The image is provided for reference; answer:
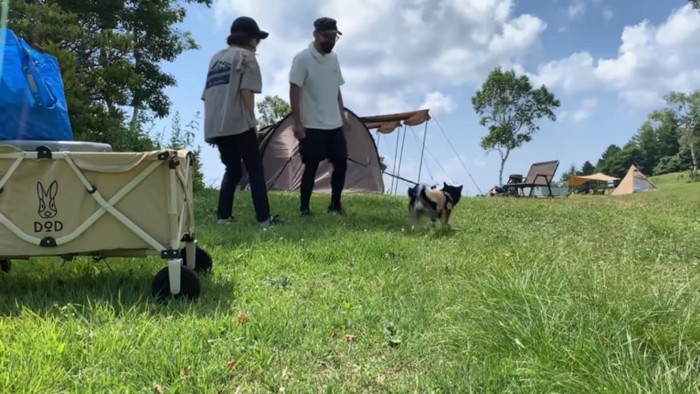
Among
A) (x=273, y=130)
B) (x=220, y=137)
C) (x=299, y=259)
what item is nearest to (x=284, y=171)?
(x=273, y=130)

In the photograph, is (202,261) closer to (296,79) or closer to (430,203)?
(430,203)

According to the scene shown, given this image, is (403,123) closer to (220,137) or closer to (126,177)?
(220,137)

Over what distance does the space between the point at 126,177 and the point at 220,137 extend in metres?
1.94

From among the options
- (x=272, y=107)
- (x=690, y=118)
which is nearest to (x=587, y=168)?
(x=690, y=118)

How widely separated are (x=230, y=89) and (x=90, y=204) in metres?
2.01

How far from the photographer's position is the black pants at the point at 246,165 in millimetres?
3824

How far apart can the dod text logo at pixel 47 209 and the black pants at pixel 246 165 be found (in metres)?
1.90

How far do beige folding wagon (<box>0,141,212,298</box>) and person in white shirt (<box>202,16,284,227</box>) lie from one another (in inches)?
68.8

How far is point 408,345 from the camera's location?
5.37ft

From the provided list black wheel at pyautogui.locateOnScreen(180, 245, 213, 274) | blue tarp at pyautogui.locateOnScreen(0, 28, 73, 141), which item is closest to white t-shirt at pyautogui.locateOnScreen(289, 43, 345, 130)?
black wheel at pyautogui.locateOnScreen(180, 245, 213, 274)

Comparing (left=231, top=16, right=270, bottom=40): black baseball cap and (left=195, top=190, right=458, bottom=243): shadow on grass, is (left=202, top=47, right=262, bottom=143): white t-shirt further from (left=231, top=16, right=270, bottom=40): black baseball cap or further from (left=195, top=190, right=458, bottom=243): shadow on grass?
(left=195, top=190, right=458, bottom=243): shadow on grass

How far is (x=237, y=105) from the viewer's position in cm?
374

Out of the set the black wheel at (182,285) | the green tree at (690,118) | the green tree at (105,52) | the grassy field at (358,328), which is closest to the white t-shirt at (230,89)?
the grassy field at (358,328)

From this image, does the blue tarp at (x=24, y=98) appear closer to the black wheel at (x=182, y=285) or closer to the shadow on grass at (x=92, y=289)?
the shadow on grass at (x=92, y=289)
